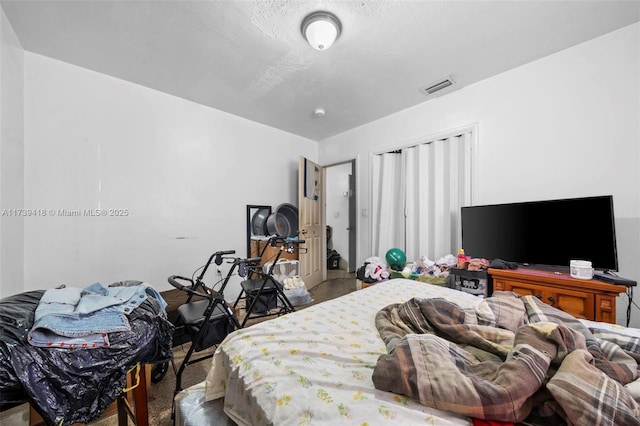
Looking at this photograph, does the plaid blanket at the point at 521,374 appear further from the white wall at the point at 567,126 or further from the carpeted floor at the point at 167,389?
the white wall at the point at 567,126

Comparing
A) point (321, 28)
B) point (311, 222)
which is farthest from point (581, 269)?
point (311, 222)

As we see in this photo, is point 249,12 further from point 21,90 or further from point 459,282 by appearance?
point 459,282

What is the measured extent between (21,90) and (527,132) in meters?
4.68

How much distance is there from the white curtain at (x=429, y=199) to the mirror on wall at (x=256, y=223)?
1.82 m

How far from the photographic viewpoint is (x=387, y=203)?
354 cm

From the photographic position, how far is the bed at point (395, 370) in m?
0.58

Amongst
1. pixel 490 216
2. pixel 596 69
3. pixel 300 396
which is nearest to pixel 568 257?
pixel 490 216

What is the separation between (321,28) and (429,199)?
7.68 feet

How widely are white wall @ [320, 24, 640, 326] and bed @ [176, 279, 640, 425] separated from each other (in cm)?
157

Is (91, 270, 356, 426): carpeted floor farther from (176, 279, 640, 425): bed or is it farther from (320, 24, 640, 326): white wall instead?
(320, 24, 640, 326): white wall

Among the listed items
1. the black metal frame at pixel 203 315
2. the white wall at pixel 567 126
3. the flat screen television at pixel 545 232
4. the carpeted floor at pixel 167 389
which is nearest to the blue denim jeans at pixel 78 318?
the black metal frame at pixel 203 315

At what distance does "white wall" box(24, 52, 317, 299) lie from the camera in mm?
2152

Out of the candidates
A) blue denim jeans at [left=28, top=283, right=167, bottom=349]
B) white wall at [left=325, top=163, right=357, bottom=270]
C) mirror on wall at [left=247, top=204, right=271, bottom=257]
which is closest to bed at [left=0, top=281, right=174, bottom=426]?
blue denim jeans at [left=28, top=283, right=167, bottom=349]

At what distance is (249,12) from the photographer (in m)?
1.68
